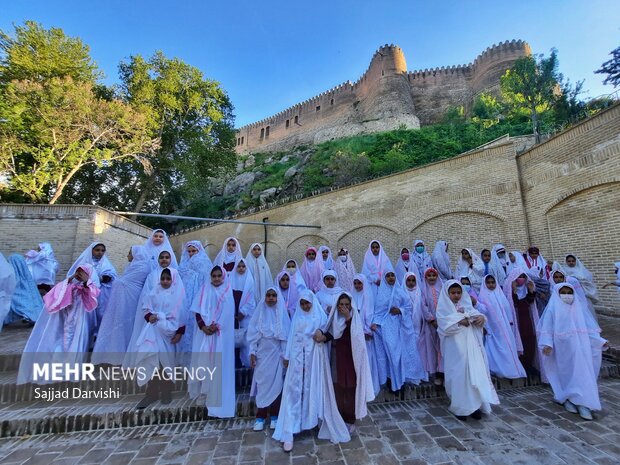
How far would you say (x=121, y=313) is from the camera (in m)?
3.78

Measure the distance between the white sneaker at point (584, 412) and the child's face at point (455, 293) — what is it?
1.58 metres

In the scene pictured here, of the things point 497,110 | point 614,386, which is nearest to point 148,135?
point 614,386

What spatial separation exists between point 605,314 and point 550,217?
246 cm

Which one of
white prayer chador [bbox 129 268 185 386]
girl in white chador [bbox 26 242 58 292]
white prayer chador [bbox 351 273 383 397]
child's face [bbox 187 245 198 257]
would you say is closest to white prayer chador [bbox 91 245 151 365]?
white prayer chador [bbox 129 268 185 386]

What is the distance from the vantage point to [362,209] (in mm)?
12625

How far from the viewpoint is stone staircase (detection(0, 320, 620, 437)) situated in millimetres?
2928

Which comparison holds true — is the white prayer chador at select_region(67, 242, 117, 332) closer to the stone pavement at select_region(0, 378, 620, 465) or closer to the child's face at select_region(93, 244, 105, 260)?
the child's face at select_region(93, 244, 105, 260)

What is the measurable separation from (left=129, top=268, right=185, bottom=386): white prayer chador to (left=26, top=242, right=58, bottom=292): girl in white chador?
17.1 ft

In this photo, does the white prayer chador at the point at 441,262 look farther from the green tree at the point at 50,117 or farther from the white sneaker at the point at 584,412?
the green tree at the point at 50,117

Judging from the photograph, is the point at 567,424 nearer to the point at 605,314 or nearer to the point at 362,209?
the point at 605,314

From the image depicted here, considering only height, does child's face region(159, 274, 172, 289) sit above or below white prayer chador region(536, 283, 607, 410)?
above

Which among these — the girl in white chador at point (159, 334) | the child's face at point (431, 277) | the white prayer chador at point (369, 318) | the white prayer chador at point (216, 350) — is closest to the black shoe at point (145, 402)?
the girl in white chador at point (159, 334)

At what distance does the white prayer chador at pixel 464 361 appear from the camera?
122 inches

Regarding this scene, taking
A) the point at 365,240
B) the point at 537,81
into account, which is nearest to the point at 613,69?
the point at 537,81
